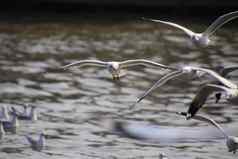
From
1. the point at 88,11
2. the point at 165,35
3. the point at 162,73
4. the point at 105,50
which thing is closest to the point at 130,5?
the point at 88,11

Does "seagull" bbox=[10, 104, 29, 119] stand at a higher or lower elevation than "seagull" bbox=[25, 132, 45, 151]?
higher

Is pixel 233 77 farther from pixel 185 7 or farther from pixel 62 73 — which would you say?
pixel 185 7

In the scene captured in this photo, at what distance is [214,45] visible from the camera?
20.7 meters

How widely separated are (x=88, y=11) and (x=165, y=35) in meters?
4.42

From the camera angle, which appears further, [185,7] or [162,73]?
[185,7]

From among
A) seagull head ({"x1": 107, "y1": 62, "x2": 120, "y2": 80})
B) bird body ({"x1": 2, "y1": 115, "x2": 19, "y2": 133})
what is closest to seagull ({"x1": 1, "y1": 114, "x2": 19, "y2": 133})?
bird body ({"x1": 2, "y1": 115, "x2": 19, "y2": 133})

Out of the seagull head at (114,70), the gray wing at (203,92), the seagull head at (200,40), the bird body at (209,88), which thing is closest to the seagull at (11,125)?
the seagull head at (114,70)

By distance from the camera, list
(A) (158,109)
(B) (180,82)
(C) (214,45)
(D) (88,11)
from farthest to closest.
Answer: (D) (88,11)
(C) (214,45)
(B) (180,82)
(A) (158,109)

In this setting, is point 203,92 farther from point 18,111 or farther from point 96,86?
point 96,86

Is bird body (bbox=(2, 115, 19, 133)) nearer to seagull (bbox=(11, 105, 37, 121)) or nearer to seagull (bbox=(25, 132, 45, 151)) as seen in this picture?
seagull (bbox=(11, 105, 37, 121))

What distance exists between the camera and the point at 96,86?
53.8 feet

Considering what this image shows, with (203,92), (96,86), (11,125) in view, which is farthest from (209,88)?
(96,86)

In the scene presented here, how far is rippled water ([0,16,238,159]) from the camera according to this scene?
12.3 m

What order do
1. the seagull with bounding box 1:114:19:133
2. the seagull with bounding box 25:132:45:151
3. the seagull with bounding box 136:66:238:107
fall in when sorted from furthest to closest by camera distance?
the seagull with bounding box 1:114:19:133 < the seagull with bounding box 25:132:45:151 < the seagull with bounding box 136:66:238:107
